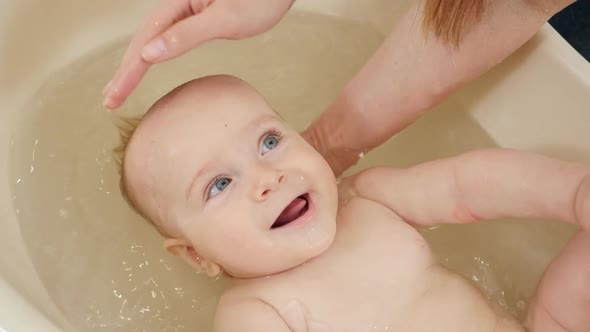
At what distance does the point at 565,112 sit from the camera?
1.08 metres

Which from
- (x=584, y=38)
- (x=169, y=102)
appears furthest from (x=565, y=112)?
(x=169, y=102)

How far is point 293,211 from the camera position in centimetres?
93

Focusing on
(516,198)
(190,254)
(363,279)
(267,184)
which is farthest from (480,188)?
(190,254)

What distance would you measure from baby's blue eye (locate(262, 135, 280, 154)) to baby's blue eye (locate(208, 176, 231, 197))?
64 mm

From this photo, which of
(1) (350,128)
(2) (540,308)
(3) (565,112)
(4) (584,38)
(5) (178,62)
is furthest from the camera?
(4) (584,38)

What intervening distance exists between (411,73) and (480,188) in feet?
0.87

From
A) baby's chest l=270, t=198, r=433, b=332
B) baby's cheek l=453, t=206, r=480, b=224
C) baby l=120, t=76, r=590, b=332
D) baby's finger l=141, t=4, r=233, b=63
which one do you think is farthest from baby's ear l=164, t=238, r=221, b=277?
baby's cheek l=453, t=206, r=480, b=224

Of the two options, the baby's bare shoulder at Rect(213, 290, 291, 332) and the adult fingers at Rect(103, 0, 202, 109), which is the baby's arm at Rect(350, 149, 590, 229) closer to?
the baby's bare shoulder at Rect(213, 290, 291, 332)

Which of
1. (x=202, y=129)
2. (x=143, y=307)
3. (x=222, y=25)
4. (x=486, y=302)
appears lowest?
(x=143, y=307)

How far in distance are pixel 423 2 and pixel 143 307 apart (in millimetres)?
672

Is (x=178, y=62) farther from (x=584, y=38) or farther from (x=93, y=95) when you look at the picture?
(x=584, y=38)

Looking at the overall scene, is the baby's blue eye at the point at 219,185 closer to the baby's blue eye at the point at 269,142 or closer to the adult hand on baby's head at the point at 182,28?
the baby's blue eye at the point at 269,142

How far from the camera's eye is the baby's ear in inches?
37.8

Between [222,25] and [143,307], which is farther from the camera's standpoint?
[143,307]
